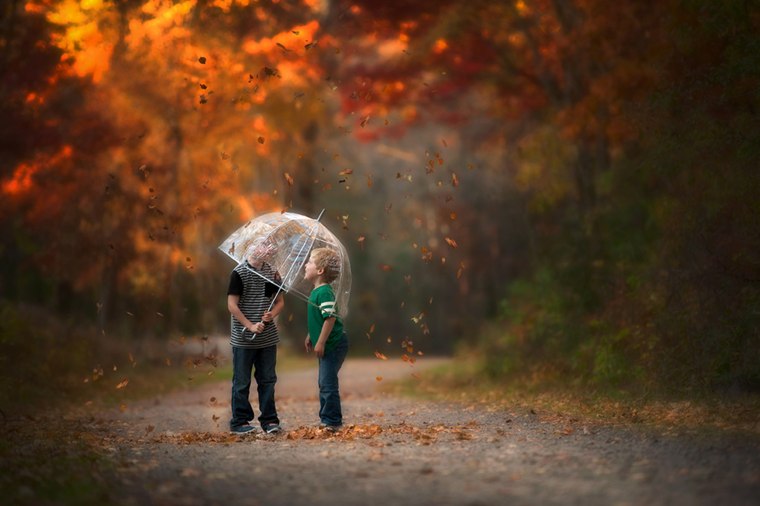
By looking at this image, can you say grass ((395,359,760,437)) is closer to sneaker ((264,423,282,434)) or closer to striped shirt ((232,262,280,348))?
sneaker ((264,423,282,434))

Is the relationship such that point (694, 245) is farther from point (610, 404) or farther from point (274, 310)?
point (274, 310)

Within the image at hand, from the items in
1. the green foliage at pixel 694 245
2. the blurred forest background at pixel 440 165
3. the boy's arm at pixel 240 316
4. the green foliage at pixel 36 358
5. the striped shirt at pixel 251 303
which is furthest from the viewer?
the green foliage at pixel 36 358

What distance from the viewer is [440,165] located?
60.4 feet

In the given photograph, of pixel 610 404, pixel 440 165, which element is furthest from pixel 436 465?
pixel 440 165

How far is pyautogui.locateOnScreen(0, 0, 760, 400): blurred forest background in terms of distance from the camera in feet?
36.9

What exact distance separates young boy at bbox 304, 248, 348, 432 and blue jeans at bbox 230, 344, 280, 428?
493 millimetres

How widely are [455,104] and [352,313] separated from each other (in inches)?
380

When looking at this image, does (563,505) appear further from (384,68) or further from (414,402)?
(384,68)

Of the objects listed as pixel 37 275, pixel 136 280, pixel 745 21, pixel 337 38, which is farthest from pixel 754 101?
pixel 37 275

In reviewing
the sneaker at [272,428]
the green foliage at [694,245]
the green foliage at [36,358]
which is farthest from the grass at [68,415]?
the green foliage at [694,245]

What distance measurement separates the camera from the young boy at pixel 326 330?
906cm

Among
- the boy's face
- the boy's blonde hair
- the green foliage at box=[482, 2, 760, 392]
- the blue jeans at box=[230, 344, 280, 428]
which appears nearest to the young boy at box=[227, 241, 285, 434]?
the blue jeans at box=[230, 344, 280, 428]

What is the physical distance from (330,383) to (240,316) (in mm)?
1121

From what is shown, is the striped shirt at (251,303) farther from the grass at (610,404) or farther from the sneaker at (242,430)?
the grass at (610,404)
